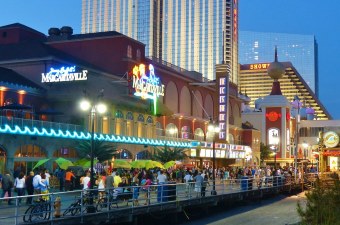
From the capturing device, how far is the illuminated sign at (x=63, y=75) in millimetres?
52031

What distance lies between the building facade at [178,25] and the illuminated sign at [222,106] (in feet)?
280

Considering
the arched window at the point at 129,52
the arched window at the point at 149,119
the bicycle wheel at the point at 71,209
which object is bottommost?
the bicycle wheel at the point at 71,209

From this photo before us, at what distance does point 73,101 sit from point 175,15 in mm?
117672

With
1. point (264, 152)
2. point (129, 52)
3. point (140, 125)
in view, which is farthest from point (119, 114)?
point (264, 152)

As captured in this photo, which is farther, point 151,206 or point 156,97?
point 156,97

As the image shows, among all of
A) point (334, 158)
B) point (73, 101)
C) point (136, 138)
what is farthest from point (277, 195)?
point (73, 101)

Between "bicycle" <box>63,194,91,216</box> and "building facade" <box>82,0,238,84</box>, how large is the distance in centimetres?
14141

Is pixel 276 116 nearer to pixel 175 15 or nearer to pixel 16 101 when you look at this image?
pixel 16 101

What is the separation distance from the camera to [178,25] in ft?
547

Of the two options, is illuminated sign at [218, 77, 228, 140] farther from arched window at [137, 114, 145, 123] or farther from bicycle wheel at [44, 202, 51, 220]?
bicycle wheel at [44, 202, 51, 220]

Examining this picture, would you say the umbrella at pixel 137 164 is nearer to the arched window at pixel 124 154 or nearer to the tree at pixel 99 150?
the tree at pixel 99 150

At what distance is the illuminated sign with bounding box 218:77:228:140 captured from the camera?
77.1 m

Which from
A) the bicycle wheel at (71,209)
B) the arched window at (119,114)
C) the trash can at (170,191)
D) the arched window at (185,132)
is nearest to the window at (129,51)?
the arched window at (119,114)

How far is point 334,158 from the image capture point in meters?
39.9
